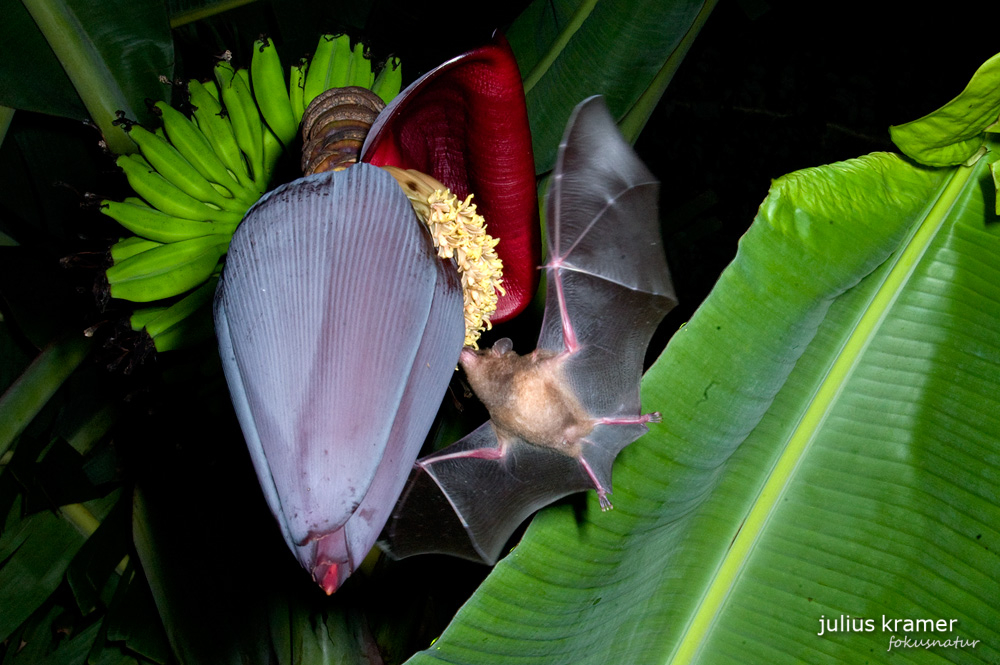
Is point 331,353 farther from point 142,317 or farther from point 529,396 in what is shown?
point 142,317

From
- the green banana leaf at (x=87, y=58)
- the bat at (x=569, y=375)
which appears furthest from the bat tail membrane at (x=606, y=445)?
the green banana leaf at (x=87, y=58)

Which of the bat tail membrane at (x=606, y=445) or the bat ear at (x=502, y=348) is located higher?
the bat ear at (x=502, y=348)

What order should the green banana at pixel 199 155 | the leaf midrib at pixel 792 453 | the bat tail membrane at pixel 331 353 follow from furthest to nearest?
1. the green banana at pixel 199 155
2. the leaf midrib at pixel 792 453
3. the bat tail membrane at pixel 331 353

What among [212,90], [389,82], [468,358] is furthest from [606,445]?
[212,90]

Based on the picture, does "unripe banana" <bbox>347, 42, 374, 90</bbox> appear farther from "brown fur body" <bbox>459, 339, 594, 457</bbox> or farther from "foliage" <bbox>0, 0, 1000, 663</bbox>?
"brown fur body" <bbox>459, 339, 594, 457</bbox>

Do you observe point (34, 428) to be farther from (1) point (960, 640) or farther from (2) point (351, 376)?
(1) point (960, 640)

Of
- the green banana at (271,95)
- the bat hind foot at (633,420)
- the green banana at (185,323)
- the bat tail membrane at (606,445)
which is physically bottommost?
the bat tail membrane at (606,445)

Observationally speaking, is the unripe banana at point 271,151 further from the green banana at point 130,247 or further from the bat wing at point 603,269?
the bat wing at point 603,269
